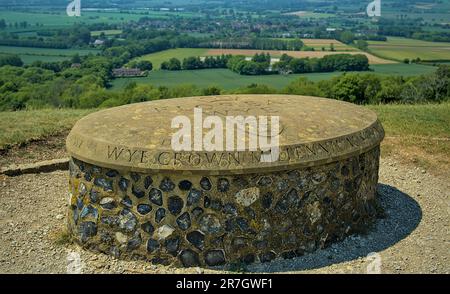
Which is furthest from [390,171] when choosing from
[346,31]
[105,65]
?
[346,31]

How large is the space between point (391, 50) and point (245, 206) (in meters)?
44.0

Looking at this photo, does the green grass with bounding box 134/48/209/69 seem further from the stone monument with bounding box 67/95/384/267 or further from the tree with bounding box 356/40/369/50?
the stone monument with bounding box 67/95/384/267

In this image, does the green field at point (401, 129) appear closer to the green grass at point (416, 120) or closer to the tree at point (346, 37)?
the green grass at point (416, 120)

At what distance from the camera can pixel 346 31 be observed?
54.8 metres

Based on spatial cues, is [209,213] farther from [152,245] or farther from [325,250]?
[325,250]

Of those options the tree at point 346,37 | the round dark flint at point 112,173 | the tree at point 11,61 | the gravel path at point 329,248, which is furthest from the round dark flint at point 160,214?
the tree at point 346,37

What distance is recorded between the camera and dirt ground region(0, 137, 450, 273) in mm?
7086

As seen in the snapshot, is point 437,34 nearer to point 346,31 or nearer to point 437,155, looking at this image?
point 346,31

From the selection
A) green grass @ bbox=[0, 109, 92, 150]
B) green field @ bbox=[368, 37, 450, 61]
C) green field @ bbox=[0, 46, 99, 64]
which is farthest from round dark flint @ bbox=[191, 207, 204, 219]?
green field @ bbox=[0, 46, 99, 64]

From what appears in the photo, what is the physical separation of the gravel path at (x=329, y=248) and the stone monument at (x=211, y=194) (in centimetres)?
21

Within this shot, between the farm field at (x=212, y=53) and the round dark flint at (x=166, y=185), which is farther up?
the farm field at (x=212, y=53)

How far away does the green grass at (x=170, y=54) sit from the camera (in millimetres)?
49125

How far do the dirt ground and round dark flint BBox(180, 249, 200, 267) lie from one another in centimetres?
11

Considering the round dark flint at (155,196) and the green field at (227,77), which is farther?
the green field at (227,77)
